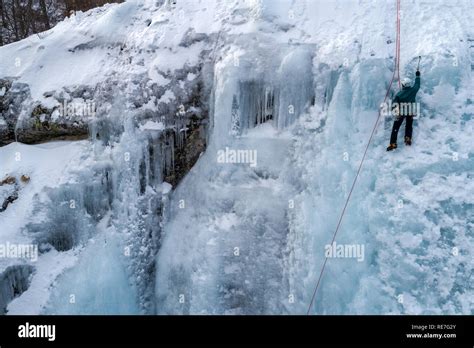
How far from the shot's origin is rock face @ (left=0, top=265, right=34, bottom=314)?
24.6ft

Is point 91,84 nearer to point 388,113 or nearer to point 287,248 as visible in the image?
point 287,248

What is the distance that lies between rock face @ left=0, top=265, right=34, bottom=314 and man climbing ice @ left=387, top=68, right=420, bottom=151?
6.58 m

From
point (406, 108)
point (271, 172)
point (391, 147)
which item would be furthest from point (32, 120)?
point (406, 108)

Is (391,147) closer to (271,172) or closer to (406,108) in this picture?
(406,108)

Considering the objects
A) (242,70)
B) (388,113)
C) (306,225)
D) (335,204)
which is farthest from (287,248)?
(242,70)

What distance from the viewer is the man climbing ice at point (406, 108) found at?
6430 millimetres

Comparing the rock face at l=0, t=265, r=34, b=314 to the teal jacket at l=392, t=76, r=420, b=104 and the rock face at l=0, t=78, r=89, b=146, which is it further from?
the teal jacket at l=392, t=76, r=420, b=104

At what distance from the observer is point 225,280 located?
7469 mm


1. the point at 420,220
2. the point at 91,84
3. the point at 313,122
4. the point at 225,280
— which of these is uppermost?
the point at 91,84

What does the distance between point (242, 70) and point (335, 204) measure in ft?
9.48

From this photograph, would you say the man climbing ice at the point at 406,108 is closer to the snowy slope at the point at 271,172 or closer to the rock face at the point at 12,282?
the snowy slope at the point at 271,172

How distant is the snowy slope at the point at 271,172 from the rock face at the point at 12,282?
0.16 metres

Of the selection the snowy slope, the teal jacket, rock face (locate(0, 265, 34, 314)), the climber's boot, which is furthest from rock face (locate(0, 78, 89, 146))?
the teal jacket
